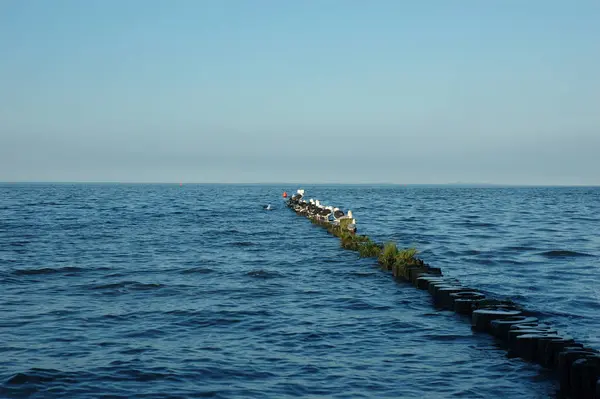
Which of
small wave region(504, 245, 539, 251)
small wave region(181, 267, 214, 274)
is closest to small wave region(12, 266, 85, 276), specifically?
small wave region(181, 267, 214, 274)

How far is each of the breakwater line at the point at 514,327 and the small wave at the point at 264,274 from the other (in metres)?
4.06

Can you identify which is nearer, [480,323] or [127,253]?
[480,323]

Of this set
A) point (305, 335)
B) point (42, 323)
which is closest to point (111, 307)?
point (42, 323)

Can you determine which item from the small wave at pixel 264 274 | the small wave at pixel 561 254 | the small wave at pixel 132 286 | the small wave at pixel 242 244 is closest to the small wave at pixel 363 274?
the small wave at pixel 264 274

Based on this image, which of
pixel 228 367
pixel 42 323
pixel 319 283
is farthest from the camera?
pixel 319 283

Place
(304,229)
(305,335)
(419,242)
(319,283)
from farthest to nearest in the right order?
(304,229)
(419,242)
(319,283)
(305,335)

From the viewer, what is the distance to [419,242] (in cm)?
3972

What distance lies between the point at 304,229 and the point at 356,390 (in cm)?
3609

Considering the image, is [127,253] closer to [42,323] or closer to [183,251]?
[183,251]

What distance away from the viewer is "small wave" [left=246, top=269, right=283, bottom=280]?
2489 cm

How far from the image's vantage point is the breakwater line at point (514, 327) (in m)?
11.2

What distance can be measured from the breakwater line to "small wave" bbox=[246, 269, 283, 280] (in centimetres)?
406

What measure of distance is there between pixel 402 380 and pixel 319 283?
11337mm

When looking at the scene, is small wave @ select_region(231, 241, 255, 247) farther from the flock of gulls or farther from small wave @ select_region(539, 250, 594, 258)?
small wave @ select_region(539, 250, 594, 258)
